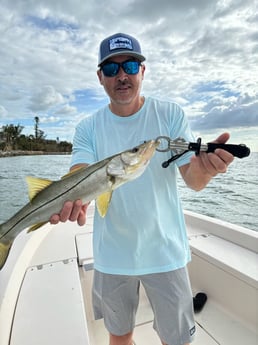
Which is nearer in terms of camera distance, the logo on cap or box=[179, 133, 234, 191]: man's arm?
box=[179, 133, 234, 191]: man's arm

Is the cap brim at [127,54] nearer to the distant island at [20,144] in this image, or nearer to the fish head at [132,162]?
the fish head at [132,162]

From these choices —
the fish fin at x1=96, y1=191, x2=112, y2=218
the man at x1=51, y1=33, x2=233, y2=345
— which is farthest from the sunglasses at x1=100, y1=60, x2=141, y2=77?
the fish fin at x1=96, y1=191, x2=112, y2=218

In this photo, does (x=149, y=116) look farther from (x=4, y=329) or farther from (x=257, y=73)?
(x=257, y=73)

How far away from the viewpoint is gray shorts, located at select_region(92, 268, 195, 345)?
5.08ft

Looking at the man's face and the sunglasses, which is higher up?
the sunglasses

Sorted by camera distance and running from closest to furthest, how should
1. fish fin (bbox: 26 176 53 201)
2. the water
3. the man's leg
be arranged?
fish fin (bbox: 26 176 53 201), the man's leg, the water

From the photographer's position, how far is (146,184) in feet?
5.16

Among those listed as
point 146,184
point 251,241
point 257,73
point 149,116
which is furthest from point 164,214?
point 257,73

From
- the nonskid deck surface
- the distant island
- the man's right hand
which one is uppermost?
the distant island

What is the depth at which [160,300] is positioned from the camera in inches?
62.0

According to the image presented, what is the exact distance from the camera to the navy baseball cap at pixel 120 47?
5.34 ft

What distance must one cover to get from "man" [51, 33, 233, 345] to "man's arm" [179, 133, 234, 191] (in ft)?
0.04

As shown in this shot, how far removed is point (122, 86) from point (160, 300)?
134 cm

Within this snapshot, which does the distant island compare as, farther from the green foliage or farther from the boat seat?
the boat seat
